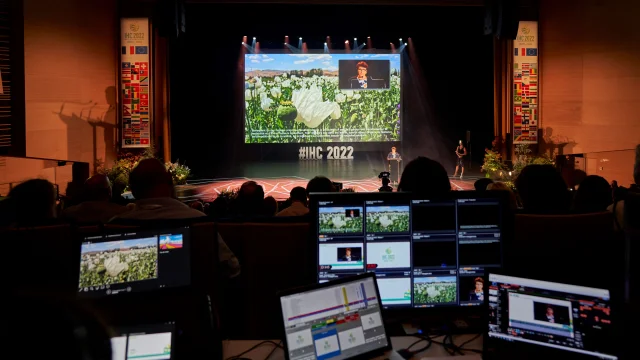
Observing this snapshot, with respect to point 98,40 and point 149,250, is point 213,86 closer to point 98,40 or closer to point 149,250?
point 98,40

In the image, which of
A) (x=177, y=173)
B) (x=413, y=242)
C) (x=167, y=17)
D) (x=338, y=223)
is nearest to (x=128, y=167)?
(x=177, y=173)

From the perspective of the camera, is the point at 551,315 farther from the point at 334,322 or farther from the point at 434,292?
the point at 334,322

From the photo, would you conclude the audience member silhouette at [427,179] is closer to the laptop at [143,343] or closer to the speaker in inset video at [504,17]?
the laptop at [143,343]

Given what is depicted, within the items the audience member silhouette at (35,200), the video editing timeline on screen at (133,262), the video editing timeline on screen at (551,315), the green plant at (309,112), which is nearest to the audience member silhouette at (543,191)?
the video editing timeline on screen at (551,315)

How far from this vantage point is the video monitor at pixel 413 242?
1891 mm

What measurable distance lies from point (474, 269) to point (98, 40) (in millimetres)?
10624

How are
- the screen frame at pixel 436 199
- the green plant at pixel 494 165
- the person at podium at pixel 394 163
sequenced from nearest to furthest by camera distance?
1. the screen frame at pixel 436 199
2. the green plant at pixel 494 165
3. the person at podium at pixel 394 163

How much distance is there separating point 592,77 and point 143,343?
37.0 feet

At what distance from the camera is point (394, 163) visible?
42.3 ft

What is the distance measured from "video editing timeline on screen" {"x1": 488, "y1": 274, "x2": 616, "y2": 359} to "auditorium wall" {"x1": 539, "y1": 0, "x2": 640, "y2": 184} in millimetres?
7447

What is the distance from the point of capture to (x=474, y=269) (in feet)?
6.31

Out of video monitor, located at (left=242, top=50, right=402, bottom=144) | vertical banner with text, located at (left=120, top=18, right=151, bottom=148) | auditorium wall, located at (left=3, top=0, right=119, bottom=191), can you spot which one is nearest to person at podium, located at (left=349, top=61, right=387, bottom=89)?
video monitor, located at (left=242, top=50, right=402, bottom=144)

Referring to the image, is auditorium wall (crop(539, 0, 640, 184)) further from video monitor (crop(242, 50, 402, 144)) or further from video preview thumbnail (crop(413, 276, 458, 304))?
video preview thumbnail (crop(413, 276, 458, 304))

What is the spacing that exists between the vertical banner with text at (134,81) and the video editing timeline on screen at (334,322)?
10.1 metres
